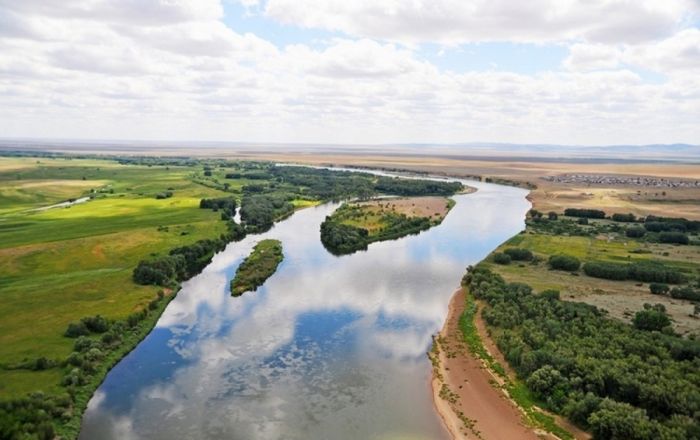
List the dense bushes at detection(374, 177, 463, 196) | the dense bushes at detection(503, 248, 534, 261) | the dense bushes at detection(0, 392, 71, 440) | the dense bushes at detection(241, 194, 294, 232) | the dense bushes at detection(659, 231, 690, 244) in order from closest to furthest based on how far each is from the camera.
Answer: the dense bushes at detection(0, 392, 71, 440) < the dense bushes at detection(503, 248, 534, 261) < the dense bushes at detection(659, 231, 690, 244) < the dense bushes at detection(241, 194, 294, 232) < the dense bushes at detection(374, 177, 463, 196)

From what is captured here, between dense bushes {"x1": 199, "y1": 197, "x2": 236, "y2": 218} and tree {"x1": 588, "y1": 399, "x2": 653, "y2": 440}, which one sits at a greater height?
dense bushes {"x1": 199, "y1": 197, "x2": 236, "y2": 218}

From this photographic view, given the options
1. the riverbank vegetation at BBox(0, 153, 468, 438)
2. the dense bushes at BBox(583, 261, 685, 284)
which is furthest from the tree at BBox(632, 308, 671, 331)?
the riverbank vegetation at BBox(0, 153, 468, 438)

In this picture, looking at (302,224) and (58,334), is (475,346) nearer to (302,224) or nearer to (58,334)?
(58,334)

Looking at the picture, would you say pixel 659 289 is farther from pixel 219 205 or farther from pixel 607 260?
pixel 219 205

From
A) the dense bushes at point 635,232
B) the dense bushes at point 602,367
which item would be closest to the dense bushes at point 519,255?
the dense bushes at point 602,367

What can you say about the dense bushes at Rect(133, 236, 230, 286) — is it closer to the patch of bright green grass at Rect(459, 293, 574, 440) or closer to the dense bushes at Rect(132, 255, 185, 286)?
the dense bushes at Rect(132, 255, 185, 286)

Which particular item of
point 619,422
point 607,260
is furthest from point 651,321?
point 607,260
